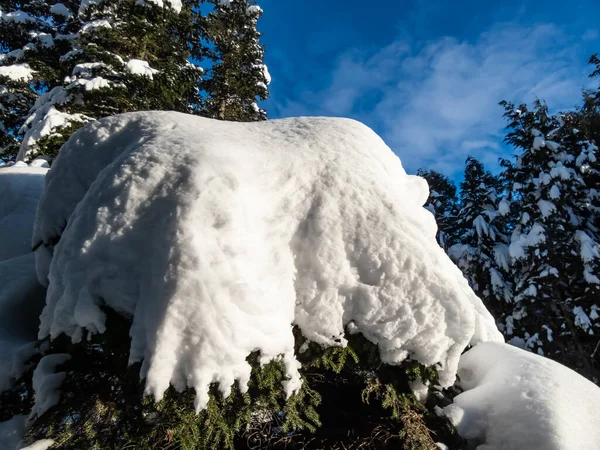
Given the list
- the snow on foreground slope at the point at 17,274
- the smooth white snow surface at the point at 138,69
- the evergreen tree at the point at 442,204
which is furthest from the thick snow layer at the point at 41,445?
the evergreen tree at the point at 442,204

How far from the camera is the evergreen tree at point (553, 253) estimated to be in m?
12.1

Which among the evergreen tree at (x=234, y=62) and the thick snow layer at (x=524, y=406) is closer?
the thick snow layer at (x=524, y=406)

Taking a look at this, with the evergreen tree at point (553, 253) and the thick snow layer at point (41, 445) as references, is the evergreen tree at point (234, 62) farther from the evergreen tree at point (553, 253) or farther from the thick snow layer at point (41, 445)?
the evergreen tree at point (553, 253)

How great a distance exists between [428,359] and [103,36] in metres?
9.80

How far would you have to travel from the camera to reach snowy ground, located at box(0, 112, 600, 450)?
1728 millimetres

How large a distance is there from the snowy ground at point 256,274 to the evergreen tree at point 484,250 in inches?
593

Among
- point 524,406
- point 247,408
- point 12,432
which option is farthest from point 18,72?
point 524,406

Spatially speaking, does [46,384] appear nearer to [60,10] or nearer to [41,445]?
[41,445]

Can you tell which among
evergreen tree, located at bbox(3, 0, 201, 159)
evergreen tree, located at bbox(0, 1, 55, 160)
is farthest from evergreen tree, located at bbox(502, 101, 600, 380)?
evergreen tree, located at bbox(0, 1, 55, 160)

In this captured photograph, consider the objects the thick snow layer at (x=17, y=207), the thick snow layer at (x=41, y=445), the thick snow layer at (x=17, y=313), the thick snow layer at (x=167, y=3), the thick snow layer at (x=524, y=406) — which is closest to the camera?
the thick snow layer at (x=41, y=445)

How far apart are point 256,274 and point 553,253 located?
1452 centimetres

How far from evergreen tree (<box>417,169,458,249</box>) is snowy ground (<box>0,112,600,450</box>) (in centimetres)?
1968

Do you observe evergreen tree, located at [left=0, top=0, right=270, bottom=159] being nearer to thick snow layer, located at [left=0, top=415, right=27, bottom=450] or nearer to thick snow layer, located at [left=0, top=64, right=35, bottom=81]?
thick snow layer, located at [left=0, top=64, right=35, bottom=81]

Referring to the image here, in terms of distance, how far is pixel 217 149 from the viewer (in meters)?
2.46
